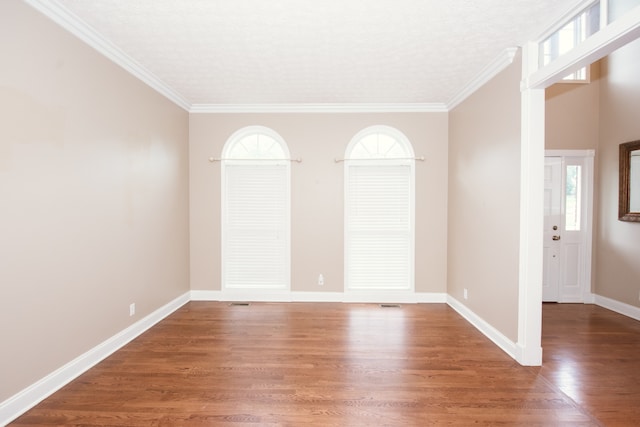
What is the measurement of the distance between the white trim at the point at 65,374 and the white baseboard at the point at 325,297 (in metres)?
1.04

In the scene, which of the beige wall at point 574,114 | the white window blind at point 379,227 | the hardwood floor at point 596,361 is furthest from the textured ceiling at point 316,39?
the hardwood floor at point 596,361

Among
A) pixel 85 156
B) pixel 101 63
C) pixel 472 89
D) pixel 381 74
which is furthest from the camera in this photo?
pixel 472 89

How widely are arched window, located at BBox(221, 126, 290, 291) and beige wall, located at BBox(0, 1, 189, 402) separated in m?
1.08

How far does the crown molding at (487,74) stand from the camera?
2.92 m

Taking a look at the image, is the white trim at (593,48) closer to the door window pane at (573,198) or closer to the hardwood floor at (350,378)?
the hardwood floor at (350,378)

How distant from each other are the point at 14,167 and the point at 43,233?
0.48 meters

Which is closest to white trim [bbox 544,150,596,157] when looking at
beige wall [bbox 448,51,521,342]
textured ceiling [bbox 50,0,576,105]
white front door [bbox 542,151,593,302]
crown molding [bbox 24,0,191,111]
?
white front door [bbox 542,151,593,302]

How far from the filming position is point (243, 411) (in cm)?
212

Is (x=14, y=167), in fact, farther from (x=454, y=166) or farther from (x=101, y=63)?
(x=454, y=166)

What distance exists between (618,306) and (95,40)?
6.65 meters

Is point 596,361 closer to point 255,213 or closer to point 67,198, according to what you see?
point 255,213

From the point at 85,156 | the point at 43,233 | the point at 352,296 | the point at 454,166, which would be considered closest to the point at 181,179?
the point at 85,156

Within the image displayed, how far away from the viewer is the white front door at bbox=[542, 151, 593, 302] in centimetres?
450

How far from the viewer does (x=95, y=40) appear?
2.70 meters
